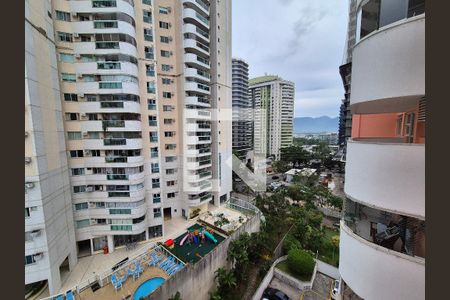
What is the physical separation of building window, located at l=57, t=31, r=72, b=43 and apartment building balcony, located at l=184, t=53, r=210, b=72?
896 centimetres

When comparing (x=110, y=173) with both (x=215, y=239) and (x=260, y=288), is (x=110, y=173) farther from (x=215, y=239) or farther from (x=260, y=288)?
(x=260, y=288)

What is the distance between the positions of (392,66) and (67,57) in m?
18.4

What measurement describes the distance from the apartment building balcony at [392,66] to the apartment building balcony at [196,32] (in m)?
18.1

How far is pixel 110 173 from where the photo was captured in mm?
14164

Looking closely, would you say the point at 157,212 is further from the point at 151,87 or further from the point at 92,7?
the point at 92,7

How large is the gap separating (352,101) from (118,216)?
55.6 ft

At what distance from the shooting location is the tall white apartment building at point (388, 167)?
289 cm

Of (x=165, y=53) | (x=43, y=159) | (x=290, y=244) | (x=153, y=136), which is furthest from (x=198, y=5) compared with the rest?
(x=290, y=244)

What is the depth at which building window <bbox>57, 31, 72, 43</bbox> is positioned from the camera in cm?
1269

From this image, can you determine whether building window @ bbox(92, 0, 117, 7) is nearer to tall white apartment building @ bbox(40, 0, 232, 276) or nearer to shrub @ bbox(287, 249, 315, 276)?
tall white apartment building @ bbox(40, 0, 232, 276)

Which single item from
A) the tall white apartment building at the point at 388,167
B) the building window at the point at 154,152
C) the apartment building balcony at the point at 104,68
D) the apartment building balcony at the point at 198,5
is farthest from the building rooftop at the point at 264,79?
the tall white apartment building at the point at 388,167

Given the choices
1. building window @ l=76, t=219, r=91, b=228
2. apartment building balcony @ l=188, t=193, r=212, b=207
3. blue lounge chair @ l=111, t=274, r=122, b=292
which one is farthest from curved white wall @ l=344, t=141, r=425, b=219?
building window @ l=76, t=219, r=91, b=228

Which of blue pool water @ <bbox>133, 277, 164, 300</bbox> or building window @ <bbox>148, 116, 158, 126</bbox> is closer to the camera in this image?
blue pool water @ <bbox>133, 277, 164, 300</bbox>

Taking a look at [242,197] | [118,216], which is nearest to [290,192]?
[242,197]
